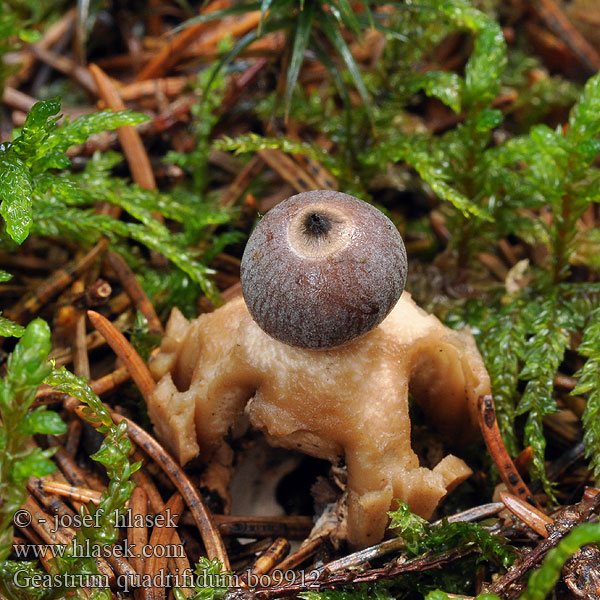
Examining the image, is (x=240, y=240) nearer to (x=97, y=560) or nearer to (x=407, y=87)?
(x=407, y=87)

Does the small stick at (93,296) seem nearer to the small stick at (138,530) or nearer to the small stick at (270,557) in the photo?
the small stick at (138,530)

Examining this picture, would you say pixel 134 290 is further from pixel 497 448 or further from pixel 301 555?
pixel 497 448

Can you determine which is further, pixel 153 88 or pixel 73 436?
pixel 153 88

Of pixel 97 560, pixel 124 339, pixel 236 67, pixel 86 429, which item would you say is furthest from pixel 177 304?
pixel 236 67

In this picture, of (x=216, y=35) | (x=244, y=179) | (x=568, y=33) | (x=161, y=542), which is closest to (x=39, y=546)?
(x=161, y=542)

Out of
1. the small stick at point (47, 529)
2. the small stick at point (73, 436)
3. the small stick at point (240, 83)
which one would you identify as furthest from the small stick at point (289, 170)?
the small stick at point (47, 529)

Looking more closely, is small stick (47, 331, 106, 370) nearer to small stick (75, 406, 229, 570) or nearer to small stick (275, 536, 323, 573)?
small stick (75, 406, 229, 570)
